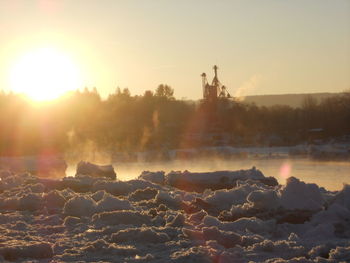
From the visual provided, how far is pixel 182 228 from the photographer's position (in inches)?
399

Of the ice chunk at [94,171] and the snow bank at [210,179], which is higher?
the ice chunk at [94,171]

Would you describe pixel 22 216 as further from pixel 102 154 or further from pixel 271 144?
pixel 271 144

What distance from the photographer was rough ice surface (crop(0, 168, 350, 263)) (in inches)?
335

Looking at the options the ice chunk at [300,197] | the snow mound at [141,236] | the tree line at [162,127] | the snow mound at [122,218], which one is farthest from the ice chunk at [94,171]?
the tree line at [162,127]

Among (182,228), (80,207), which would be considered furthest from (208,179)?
(182,228)

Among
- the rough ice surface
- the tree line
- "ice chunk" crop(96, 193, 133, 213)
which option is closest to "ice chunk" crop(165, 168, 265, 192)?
the rough ice surface

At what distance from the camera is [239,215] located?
11.8 metres

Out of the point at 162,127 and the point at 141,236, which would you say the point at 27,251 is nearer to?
the point at 141,236

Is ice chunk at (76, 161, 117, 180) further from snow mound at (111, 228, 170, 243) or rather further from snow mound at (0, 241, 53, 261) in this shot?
snow mound at (0, 241, 53, 261)

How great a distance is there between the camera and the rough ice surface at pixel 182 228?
852 cm

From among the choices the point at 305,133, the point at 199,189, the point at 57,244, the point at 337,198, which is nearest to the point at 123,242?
the point at 57,244

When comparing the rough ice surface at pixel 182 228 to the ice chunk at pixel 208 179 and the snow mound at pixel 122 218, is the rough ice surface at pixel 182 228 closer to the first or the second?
the snow mound at pixel 122 218

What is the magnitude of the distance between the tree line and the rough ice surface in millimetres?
51242

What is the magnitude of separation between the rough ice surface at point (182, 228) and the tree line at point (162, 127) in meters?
51.2
